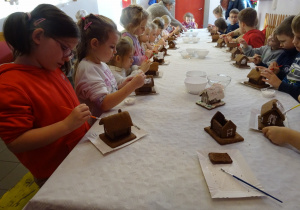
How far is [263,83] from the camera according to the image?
4.17 feet

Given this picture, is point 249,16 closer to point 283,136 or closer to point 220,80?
point 220,80

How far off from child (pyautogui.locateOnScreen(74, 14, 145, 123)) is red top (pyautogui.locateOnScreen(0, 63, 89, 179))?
129mm

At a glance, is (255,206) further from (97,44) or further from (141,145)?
(97,44)

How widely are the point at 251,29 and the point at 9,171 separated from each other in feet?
10.4

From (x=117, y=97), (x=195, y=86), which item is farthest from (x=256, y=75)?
(x=117, y=97)

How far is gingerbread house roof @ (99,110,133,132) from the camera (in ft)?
2.41

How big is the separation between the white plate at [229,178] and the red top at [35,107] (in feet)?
1.86

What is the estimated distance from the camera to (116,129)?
735mm

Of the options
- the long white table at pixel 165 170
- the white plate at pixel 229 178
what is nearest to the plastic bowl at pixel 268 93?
the long white table at pixel 165 170

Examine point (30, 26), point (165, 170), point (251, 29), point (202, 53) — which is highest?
point (30, 26)

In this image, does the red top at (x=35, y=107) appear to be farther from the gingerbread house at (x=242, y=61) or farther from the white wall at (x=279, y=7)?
the white wall at (x=279, y=7)

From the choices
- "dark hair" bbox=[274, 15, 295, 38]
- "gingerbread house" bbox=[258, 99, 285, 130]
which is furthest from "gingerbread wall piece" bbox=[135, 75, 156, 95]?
"dark hair" bbox=[274, 15, 295, 38]

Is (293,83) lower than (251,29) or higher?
lower

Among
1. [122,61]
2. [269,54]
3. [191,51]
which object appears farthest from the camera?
[191,51]
